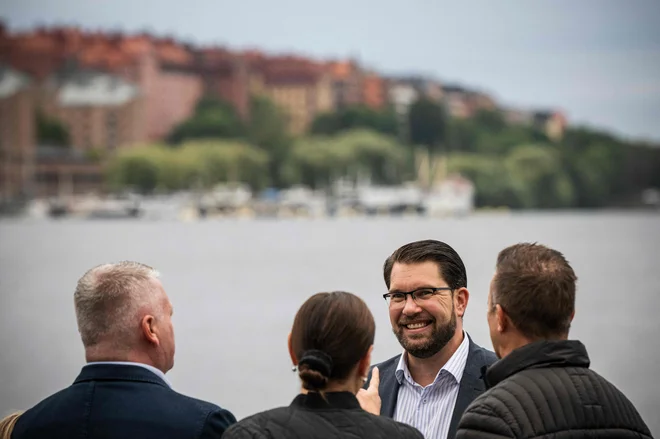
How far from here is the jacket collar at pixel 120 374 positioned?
2682mm

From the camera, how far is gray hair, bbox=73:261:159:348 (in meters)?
2.69

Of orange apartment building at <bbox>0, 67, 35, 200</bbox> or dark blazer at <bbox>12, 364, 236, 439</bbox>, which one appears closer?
dark blazer at <bbox>12, 364, 236, 439</bbox>

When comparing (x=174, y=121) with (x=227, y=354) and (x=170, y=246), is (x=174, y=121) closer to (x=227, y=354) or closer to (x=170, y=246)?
(x=170, y=246)

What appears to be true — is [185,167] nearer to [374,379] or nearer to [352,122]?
[352,122]

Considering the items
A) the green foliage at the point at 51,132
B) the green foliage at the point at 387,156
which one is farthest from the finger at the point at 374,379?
the green foliage at the point at 51,132

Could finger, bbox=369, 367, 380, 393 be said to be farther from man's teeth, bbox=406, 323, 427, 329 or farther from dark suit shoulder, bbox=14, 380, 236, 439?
dark suit shoulder, bbox=14, 380, 236, 439

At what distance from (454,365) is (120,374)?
981mm

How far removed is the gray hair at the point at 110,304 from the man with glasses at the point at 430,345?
0.76m

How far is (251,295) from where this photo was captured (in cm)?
3481

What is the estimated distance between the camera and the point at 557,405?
2.43 metres

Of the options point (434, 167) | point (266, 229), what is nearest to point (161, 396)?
point (266, 229)

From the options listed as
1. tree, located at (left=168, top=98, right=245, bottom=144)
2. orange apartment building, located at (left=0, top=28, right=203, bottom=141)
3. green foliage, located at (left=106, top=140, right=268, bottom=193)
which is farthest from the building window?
green foliage, located at (left=106, top=140, right=268, bottom=193)

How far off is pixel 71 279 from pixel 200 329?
61.4 feet

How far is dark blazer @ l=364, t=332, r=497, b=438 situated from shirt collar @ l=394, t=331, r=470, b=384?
1 cm
